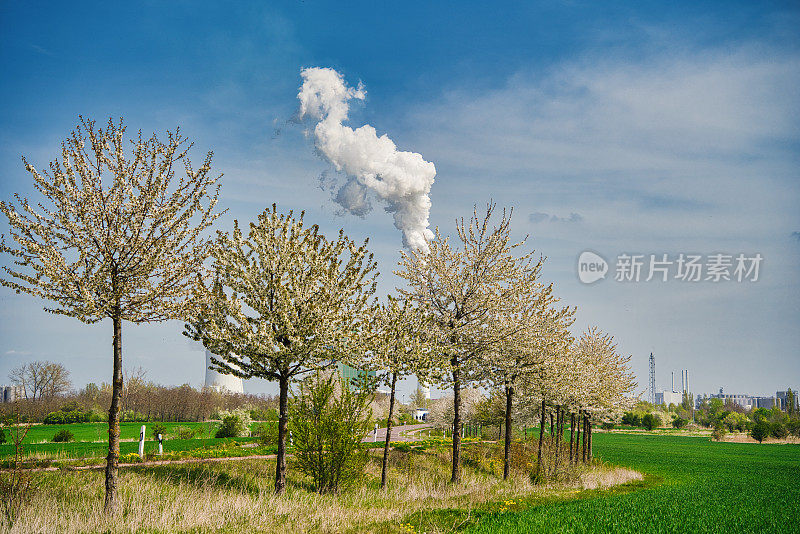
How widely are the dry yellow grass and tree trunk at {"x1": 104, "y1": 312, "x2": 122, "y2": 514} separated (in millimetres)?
356

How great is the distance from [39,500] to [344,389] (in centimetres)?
864

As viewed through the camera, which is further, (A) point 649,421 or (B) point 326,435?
(A) point 649,421

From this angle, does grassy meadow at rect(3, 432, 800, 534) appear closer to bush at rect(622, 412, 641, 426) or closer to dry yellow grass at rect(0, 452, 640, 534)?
dry yellow grass at rect(0, 452, 640, 534)

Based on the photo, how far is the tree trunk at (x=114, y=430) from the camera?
36.4 feet

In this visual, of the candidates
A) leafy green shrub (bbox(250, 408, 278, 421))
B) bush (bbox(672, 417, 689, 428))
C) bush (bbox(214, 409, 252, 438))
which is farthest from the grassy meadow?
bush (bbox(672, 417, 689, 428))

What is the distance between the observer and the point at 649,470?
3838cm

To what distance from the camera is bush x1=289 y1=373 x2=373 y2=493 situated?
1603 centimetres

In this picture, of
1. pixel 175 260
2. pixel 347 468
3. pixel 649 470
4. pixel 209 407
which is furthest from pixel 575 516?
pixel 209 407

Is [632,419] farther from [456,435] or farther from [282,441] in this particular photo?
[282,441]

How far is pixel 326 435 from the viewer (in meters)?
16.1

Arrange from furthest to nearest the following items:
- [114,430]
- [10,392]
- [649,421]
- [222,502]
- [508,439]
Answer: [649,421], [10,392], [508,439], [222,502], [114,430]

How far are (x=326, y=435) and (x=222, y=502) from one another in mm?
4308

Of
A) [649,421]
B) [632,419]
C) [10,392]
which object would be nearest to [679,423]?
[649,421]

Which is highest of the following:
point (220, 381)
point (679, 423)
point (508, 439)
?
point (508, 439)
